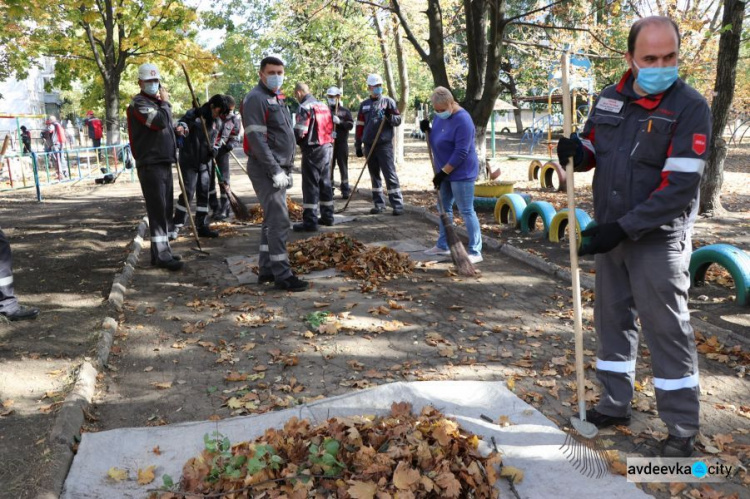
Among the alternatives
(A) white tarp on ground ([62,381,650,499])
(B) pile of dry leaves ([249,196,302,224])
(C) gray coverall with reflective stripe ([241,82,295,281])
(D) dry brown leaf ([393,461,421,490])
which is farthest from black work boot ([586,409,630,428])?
(B) pile of dry leaves ([249,196,302,224])

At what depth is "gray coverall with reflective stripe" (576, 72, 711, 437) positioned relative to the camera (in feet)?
10.3

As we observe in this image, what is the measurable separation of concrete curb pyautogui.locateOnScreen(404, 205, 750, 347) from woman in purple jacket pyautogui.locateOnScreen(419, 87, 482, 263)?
0.58 meters

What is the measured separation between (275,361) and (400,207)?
649 cm

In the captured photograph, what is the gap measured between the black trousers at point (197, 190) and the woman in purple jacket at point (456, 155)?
377 cm

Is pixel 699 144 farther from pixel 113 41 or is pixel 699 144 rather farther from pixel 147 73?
pixel 113 41

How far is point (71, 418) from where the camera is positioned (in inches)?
154

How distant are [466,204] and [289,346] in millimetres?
3196

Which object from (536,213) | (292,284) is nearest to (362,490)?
(292,284)

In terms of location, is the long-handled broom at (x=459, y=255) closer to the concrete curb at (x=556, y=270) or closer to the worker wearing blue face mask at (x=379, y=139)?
the concrete curb at (x=556, y=270)

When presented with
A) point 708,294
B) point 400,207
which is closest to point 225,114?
point 400,207

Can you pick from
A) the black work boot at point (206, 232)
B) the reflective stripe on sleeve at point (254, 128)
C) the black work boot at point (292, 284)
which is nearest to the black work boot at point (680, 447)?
the black work boot at point (292, 284)

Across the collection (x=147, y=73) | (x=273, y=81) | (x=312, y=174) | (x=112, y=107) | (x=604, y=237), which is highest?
(x=112, y=107)

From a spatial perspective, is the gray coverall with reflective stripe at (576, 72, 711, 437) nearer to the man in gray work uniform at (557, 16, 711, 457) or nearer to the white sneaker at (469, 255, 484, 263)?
the man in gray work uniform at (557, 16, 711, 457)

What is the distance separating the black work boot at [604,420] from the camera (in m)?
3.75
